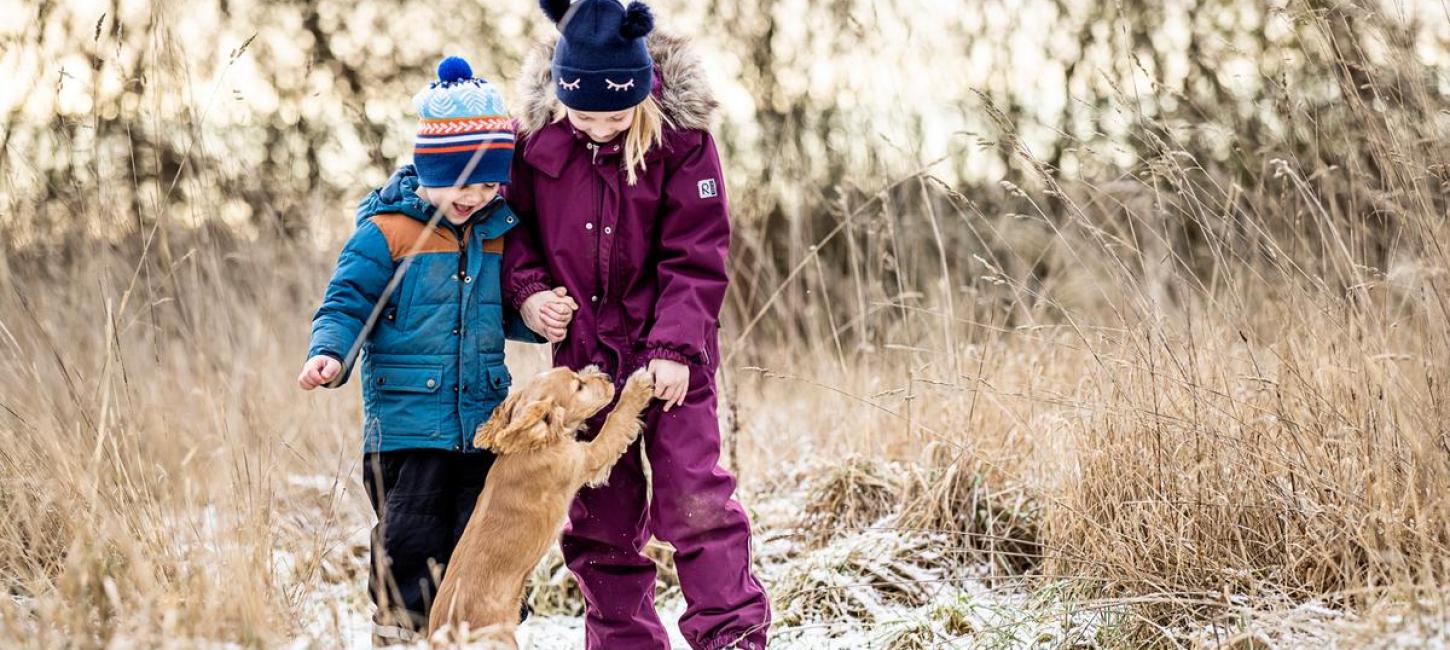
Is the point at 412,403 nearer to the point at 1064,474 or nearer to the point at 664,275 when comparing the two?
the point at 664,275

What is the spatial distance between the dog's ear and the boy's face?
1.73 ft

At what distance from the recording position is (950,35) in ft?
21.8

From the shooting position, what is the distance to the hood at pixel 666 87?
10.9 feet

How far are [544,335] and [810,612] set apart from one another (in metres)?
1.31

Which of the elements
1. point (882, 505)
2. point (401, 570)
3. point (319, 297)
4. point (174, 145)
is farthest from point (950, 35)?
point (401, 570)

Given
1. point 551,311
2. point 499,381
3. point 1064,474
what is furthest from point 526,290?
point 1064,474

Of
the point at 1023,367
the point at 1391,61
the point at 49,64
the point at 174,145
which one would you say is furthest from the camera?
the point at 1023,367

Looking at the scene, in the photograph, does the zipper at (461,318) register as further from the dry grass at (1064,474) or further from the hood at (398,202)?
the dry grass at (1064,474)

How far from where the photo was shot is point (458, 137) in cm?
317

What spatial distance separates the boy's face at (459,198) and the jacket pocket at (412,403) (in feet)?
1.39

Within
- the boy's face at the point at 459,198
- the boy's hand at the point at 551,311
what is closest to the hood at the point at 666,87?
the boy's face at the point at 459,198

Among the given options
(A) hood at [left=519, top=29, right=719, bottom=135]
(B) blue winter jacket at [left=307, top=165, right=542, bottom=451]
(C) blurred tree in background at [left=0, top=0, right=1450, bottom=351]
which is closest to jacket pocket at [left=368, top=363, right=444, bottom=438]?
(B) blue winter jacket at [left=307, top=165, right=542, bottom=451]

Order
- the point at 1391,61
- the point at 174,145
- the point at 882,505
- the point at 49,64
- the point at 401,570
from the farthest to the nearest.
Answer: the point at 882,505
the point at 174,145
the point at 49,64
the point at 401,570
the point at 1391,61

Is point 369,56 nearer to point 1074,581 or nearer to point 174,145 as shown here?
point 174,145
